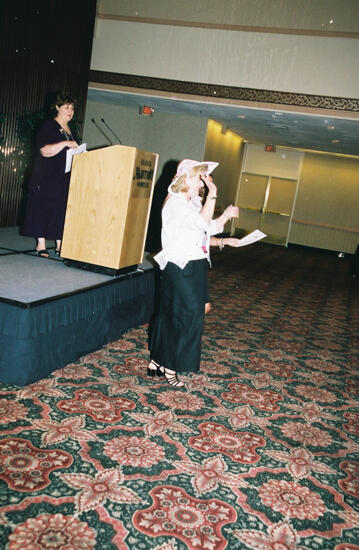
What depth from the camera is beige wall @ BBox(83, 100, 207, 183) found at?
9.51m

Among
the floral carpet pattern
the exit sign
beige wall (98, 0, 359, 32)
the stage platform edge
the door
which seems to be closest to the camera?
the floral carpet pattern

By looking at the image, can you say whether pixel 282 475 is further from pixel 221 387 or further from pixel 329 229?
pixel 329 229

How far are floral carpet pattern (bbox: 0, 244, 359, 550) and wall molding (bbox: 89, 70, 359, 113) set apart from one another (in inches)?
175

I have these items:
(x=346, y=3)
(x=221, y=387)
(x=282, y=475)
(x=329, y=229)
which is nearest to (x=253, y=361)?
(x=221, y=387)

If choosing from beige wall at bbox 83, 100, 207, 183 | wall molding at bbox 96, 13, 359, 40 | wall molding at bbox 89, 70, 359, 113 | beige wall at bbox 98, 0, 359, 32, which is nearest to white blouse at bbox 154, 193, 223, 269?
wall molding at bbox 89, 70, 359, 113

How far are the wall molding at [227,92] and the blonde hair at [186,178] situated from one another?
5.04 meters

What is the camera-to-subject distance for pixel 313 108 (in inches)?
271

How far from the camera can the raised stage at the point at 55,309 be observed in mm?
2469

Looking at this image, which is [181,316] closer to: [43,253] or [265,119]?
[43,253]

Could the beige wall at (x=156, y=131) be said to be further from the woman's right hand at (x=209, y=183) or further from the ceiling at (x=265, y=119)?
the woman's right hand at (x=209, y=183)

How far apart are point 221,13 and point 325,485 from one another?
23.5 ft

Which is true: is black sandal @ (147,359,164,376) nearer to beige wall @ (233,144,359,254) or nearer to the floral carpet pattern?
the floral carpet pattern

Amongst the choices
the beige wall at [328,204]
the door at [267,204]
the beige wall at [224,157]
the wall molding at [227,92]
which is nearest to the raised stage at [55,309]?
the wall molding at [227,92]

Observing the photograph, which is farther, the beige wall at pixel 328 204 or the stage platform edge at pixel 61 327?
the beige wall at pixel 328 204
